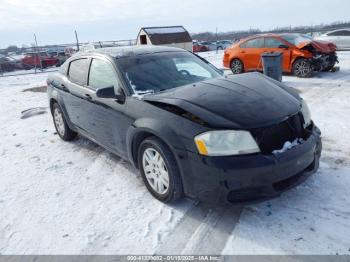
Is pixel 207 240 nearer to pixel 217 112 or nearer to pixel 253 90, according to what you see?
pixel 217 112

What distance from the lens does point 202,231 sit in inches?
118

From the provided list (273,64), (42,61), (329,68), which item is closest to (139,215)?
(273,64)

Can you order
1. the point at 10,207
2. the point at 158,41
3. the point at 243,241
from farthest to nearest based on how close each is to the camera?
the point at 158,41 < the point at 10,207 < the point at 243,241

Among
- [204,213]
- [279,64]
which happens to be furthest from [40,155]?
[279,64]

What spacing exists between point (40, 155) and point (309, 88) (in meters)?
6.98

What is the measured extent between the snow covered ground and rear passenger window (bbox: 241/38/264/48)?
279 inches

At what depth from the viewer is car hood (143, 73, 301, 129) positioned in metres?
2.94

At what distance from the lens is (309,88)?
8.75 meters

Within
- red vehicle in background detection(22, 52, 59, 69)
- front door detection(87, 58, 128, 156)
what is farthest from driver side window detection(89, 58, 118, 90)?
red vehicle in background detection(22, 52, 59, 69)

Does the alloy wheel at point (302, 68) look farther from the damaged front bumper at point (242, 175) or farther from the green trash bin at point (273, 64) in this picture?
the damaged front bumper at point (242, 175)

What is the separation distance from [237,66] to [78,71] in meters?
8.27

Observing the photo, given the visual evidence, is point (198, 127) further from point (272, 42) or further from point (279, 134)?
point (272, 42)

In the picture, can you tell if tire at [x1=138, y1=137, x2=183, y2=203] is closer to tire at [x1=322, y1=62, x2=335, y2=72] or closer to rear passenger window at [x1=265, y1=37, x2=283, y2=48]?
rear passenger window at [x1=265, y1=37, x2=283, y2=48]

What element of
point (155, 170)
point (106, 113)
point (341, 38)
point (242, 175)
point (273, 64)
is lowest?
point (155, 170)
